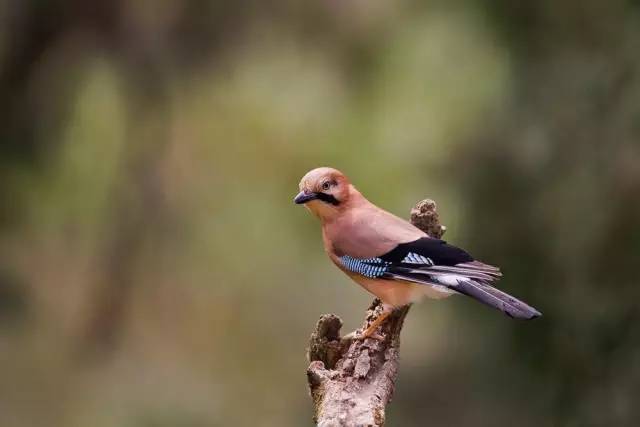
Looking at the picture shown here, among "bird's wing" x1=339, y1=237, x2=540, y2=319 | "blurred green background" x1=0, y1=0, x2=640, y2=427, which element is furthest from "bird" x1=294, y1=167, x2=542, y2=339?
"blurred green background" x1=0, y1=0, x2=640, y2=427

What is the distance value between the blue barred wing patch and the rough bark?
0.42 feet

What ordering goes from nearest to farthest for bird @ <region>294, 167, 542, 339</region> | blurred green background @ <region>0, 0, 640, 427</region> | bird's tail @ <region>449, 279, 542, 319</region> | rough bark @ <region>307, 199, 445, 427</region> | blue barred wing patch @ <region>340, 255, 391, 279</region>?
bird's tail @ <region>449, 279, 542, 319</region>
rough bark @ <region>307, 199, 445, 427</region>
bird @ <region>294, 167, 542, 339</region>
blue barred wing patch @ <region>340, 255, 391, 279</region>
blurred green background @ <region>0, 0, 640, 427</region>

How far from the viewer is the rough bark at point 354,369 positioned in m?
2.13

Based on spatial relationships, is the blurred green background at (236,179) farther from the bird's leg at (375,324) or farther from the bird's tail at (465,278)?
the bird's tail at (465,278)

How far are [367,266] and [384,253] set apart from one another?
2.3 inches

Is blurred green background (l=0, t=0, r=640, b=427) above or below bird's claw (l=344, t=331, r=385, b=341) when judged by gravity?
above

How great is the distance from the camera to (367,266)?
2416mm

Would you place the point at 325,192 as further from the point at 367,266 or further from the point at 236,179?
the point at 236,179

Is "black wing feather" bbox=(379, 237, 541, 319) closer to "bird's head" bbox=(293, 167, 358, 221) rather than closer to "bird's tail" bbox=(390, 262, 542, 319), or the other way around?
"bird's tail" bbox=(390, 262, 542, 319)

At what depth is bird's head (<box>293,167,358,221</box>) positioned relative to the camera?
2436 mm

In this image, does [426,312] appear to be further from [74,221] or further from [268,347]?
[74,221]

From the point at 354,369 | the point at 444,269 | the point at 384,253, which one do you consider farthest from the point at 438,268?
the point at 354,369

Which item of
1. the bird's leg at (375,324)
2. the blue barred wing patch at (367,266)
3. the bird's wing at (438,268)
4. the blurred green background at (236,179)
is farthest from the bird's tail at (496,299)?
the blurred green background at (236,179)

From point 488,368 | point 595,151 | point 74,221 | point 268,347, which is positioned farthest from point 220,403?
point 595,151
